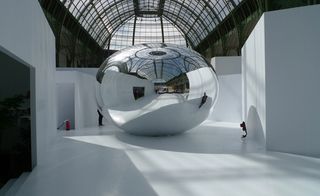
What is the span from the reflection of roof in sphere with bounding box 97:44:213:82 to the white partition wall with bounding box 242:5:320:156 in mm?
2816

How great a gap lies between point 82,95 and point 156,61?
21.3ft

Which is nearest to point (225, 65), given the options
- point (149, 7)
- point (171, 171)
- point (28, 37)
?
point (171, 171)

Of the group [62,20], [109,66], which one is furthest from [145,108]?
[62,20]

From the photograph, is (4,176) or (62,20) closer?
(4,176)

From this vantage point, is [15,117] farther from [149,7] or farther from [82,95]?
[149,7]

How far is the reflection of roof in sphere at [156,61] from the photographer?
9.28 m

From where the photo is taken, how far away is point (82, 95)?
14312mm

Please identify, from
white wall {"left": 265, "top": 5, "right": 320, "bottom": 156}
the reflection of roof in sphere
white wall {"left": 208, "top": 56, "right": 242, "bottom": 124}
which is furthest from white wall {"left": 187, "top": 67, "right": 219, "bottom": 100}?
white wall {"left": 208, "top": 56, "right": 242, "bottom": 124}

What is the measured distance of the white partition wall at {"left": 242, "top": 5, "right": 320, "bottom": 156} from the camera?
728cm

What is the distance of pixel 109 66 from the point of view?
1045cm

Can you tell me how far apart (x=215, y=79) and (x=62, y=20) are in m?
21.4

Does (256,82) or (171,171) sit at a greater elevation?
(256,82)

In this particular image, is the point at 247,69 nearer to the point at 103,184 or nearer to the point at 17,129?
the point at 103,184

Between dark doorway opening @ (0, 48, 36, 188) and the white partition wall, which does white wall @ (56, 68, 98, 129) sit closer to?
dark doorway opening @ (0, 48, 36, 188)
